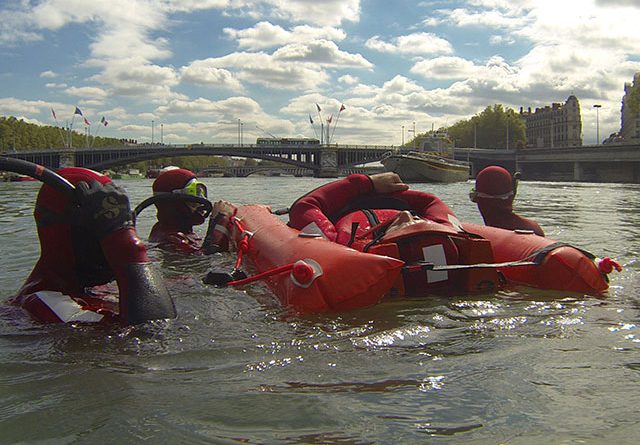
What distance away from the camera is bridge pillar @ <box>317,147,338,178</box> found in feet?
278

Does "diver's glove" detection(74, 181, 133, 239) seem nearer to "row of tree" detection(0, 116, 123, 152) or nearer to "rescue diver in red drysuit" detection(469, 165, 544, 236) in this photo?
"rescue diver in red drysuit" detection(469, 165, 544, 236)

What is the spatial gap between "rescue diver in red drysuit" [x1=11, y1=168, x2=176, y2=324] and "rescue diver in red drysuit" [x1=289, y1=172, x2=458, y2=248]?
2592 millimetres

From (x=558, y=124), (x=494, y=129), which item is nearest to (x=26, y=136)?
(x=494, y=129)

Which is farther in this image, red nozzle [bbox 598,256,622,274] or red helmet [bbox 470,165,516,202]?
red helmet [bbox 470,165,516,202]

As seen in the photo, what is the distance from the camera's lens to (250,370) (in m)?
3.41

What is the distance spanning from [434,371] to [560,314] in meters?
1.90

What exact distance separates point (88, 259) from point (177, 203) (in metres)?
3.96

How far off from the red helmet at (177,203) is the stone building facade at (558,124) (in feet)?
442

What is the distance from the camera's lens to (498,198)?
7.63 meters

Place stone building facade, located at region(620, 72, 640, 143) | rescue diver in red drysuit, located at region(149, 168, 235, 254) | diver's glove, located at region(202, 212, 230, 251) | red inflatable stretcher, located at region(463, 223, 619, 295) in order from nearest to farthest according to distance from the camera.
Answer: red inflatable stretcher, located at region(463, 223, 619, 295), rescue diver in red drysuit, located at region(149, 168, 235, 254), diver's glove, located at region(202, 212, 230, 251), stone building facade, located at region(620, 72, 640, 143)

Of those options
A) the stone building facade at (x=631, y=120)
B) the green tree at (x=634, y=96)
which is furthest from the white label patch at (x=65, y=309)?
the green tree at (x=634, y=96)

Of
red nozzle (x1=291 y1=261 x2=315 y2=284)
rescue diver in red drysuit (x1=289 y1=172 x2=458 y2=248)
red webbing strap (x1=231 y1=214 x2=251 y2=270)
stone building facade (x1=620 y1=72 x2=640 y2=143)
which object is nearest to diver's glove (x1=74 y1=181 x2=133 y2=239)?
red nozzle (x1=291 y1=261 x2=315 y2=284)

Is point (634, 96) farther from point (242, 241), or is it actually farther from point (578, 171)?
point (242, 241)

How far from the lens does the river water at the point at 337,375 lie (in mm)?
2576
